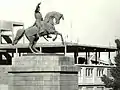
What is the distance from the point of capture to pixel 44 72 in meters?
39.7

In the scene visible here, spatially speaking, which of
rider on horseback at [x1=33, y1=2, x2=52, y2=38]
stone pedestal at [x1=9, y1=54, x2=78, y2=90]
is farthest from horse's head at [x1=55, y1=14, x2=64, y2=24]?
stone pedestal at [x1=9, y1=54, x2=78, y2=90]

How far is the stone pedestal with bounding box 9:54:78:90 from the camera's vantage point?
130 ft

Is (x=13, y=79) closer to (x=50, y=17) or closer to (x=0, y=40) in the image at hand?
(x=50, y=17)

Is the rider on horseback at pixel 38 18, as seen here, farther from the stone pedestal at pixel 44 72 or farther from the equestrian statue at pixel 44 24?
the stone pedestal at pixel 44 72

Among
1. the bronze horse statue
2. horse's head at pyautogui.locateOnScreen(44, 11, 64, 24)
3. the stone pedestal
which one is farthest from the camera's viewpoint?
horse's head at pyautogui.locateOnScreen(44, 11, 64, 24)

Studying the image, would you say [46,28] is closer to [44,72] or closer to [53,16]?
[53,16]

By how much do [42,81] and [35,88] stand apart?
0.69 meters

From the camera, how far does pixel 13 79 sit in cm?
4103

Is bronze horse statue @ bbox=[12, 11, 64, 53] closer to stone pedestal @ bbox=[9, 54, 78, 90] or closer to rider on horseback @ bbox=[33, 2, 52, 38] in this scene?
rider on horseback @ bbox=[33, 2, 52, 38]

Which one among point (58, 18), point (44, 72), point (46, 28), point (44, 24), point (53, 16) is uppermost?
point (53, 16)

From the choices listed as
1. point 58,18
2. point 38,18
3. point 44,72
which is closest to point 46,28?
point 38,18

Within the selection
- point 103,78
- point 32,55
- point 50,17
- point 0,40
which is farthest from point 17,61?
point 0,40

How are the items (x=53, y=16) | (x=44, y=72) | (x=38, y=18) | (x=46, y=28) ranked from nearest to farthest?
(x=44, y=72) → (x=46, y=28) → (x=38, y=18) → (x=53, y=16)

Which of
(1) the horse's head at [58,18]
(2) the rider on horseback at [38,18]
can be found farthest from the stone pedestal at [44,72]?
(1) the horse's head at [58,18]
